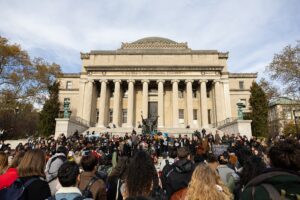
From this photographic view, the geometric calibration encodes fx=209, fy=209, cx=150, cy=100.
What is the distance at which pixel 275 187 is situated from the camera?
5.91ft

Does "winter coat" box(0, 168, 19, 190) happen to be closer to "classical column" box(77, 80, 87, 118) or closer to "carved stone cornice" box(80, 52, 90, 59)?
"classical column" box(77, 80, 87, 118)

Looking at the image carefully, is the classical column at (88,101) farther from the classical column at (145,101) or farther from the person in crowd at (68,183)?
the person in crowd at (68,183)

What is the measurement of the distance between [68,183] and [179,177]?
196cm

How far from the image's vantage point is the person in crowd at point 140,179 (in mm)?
2602

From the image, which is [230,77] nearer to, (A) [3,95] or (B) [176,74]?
(B) [176,74]

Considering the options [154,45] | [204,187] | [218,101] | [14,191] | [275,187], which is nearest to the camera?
[275,187]

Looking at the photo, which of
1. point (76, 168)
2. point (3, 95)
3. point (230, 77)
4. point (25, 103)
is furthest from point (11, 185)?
point (230, 77)

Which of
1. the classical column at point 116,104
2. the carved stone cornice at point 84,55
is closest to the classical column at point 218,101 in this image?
the classical column at point 116,104

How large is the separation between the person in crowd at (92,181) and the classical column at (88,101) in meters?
33.5

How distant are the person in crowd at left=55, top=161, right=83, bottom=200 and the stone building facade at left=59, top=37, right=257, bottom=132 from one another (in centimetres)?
3146

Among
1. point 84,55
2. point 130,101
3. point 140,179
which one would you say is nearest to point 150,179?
point 140,179

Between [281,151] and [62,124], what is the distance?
88.0 ft

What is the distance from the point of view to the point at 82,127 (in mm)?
31844

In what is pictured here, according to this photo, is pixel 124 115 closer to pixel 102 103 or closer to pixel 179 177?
pixel 102 103
